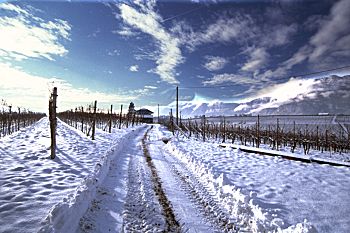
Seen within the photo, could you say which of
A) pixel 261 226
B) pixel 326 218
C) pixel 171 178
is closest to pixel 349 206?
pixel 326 218

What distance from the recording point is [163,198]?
16.8ft

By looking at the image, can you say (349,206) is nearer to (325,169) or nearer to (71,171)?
(325,169)

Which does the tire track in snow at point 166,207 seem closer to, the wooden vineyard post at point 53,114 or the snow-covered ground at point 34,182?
the snow-covered ground at point 34,182

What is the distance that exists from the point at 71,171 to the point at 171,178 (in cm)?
318

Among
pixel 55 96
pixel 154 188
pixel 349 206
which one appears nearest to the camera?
pixel 349 206

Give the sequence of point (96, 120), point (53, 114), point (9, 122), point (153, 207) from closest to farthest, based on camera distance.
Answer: point (153, 207) < point (53, 114) < point (9, 122) < point (96, 120)

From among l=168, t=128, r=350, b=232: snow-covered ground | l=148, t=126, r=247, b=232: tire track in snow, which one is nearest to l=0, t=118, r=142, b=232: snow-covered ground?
l=148, t=126, r=247, b=232: tire track in snow

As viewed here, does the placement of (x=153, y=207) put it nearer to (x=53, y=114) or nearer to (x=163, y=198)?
(x=163, y=198)

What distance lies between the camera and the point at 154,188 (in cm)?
583

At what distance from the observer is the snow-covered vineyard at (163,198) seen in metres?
3.75

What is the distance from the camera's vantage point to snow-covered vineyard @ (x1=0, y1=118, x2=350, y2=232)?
148 inches

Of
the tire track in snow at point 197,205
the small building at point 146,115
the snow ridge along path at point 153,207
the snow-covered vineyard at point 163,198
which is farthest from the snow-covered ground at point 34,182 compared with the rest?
the small building at point 146,115

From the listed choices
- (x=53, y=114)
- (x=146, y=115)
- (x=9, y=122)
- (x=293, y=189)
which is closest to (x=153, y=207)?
(x=293, y=189)

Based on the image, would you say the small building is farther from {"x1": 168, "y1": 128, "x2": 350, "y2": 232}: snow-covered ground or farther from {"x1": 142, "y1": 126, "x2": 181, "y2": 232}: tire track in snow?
{"x1": 142, "y1": 126, "x2": 181, "y2": 232}: tire track in snow
